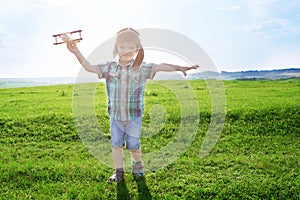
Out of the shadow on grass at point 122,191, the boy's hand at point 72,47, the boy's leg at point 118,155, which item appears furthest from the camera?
the boy's leg at point 118,155

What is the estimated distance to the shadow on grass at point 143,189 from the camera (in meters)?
4.47

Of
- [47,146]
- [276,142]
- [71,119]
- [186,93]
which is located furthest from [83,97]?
[276,142]

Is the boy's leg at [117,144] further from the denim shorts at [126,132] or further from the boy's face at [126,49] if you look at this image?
the boy's face at [126,49]

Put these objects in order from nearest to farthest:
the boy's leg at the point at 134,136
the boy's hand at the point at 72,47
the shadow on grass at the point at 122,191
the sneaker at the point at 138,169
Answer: the boy's hand at the point at 72,47
the shadow on grass at the point at 122,191
the boy's leg at the point at 134,136
the sneaker at the point at 138,169

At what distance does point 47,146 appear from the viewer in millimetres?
7008

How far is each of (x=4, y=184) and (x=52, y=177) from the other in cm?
67

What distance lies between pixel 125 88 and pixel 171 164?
185 cm

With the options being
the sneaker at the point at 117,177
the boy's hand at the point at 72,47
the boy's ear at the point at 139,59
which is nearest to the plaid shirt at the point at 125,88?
the boy's ear at the point at 139,59

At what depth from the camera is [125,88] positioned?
4508 millimetres

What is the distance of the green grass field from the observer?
4652mm

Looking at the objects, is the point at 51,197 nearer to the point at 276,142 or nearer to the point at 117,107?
the point at 117,107

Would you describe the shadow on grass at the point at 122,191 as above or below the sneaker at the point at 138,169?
below

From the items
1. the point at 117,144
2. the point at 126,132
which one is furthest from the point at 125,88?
the point at 117,144

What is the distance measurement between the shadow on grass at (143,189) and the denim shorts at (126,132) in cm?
53
